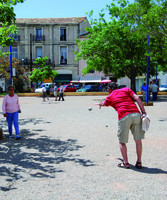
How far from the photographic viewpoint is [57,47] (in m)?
43.3

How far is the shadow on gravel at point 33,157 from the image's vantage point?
4484mm

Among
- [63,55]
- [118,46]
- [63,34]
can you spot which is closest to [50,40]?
[63,34]

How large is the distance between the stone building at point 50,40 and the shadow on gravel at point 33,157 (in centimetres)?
3662

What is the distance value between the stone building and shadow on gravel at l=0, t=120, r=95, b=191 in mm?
36616

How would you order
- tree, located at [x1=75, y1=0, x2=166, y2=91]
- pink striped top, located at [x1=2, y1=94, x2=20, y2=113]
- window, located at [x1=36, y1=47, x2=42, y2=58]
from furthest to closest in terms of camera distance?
window, located at [x1=36, y1=47, x2=42, y2=58] < tree, located at [x1=75, y1=0, x2=166, y2=91] < pink striped top, located at [x1=2, y1=94, x2=20, y2=113]

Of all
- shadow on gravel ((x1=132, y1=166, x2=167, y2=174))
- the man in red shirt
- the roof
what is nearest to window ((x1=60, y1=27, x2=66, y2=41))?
the roof

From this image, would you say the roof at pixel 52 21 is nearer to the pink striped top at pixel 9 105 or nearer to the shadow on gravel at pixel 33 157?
the pink striped top at pixel 9 105

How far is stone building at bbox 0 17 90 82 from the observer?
42844mm

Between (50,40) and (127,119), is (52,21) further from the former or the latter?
(127,119)

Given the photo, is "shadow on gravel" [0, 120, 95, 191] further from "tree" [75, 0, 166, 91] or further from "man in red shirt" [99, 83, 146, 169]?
"tree" [75, 0, 166, 91]

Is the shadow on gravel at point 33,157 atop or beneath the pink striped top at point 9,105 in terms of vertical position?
beneath

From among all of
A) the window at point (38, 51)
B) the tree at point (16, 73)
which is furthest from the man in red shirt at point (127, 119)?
the window at point (38, 51)

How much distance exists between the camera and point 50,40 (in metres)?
43.2

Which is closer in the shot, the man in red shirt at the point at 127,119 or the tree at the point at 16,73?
the man in red shirt at the point at 127,119
